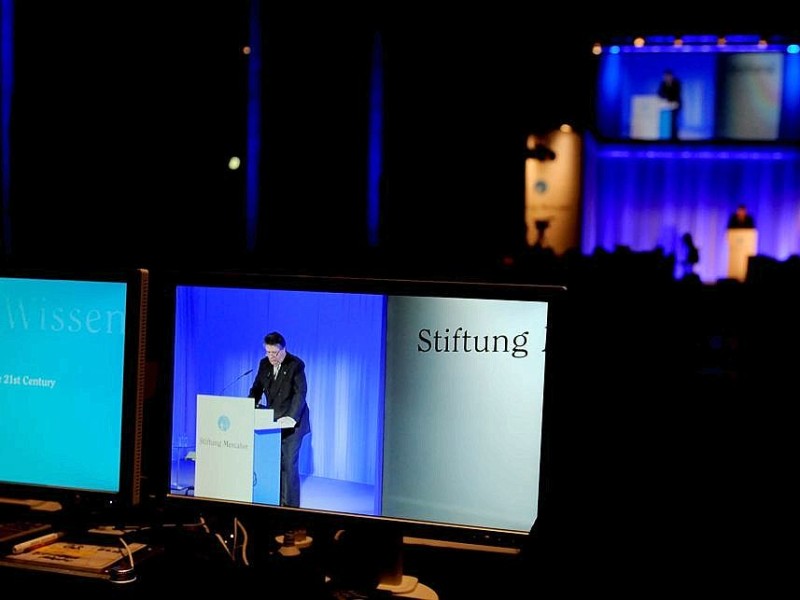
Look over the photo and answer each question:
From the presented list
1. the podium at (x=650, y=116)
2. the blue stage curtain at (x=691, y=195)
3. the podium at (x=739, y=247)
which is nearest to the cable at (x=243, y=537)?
the blue stage curtain at (x=691, y=195)

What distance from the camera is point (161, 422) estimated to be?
1.36 metres

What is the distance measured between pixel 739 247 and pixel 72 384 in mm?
10434

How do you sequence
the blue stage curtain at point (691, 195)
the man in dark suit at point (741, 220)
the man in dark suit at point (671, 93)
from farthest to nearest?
the man in dark suit at point (671, 93), the blue stage curtain at point (691, 195), the man in dark suit at point (741, 220)

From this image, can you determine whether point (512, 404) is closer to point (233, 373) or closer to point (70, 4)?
point (233, 373)

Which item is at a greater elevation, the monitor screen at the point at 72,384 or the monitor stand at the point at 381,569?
the monitor screen at the point at 72,384

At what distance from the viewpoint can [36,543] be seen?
1.41 meters

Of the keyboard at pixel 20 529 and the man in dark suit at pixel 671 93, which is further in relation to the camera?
the man in dark suit at pixel 671 93

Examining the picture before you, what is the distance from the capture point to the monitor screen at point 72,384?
53.9 inches

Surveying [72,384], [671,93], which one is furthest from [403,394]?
[671,93]

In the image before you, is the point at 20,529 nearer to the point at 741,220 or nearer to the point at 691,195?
the point at 741,220

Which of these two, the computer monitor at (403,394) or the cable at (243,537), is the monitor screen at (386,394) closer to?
the computer monitor at (403,394)

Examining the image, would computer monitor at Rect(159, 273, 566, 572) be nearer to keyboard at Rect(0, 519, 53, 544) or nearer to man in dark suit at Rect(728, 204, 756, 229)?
keyboard at Rect(0, 519, 53, 544)

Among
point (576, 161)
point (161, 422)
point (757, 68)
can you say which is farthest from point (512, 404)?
point (757, 68)

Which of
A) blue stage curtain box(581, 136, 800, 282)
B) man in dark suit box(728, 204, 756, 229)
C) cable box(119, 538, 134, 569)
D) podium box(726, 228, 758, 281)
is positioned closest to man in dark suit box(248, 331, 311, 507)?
cable box(119, 538, 134, 569)
